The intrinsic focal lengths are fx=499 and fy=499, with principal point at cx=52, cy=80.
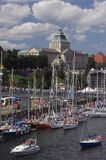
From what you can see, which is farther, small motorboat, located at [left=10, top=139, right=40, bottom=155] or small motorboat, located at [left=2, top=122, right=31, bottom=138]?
small motorboat, located at [left=2, top=122, right=31, bottom=138]

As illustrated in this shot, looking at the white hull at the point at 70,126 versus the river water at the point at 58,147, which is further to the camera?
the white hull at the point at 70,126

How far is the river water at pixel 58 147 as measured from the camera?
51031 mm

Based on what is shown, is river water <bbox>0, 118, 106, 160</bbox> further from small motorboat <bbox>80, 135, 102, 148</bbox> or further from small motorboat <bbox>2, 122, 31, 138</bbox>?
small motorboat <bbox>2, 122, 31, 138</bbox>

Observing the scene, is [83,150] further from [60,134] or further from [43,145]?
[60,134]

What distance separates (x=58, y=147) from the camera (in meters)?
57.0

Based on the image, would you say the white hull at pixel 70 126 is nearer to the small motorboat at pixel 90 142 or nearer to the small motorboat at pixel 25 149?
the small motorboat at pixel 90 142

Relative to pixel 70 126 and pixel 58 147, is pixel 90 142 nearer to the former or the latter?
pixel 58 147

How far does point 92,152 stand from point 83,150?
4.39ft

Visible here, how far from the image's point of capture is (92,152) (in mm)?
54281

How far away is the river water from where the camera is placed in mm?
51031

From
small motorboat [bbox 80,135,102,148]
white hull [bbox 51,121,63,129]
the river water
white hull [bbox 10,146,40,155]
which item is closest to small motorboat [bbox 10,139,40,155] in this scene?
white hull [bbox 10,146,40,155]

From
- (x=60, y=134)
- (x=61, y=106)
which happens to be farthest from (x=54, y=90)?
(x=60, y=134)

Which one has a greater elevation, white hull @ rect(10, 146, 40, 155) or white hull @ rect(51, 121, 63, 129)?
white hull @ rect(51, 121, 63, 129)

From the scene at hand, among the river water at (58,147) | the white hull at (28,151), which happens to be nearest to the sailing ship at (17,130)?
the river water at (58,147)
